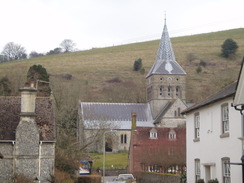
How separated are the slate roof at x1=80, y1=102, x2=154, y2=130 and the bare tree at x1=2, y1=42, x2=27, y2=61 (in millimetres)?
78999

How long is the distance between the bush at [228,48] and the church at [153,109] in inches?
2059

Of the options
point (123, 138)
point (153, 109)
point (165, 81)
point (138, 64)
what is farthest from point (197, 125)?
point (138, 64)

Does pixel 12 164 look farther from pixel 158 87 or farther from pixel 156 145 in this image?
pixel 158 87

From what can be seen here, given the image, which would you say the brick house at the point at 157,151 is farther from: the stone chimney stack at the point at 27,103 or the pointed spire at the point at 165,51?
the pointed spire at the point at 165,51

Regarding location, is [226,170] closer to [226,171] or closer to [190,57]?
[226,171]

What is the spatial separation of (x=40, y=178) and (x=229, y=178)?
39.4ft

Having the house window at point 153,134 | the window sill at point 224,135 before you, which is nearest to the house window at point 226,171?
the window sill at point 224,135

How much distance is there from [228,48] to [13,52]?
68.1 meters

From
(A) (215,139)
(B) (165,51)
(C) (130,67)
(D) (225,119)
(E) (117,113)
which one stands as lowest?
(A) (215,139)

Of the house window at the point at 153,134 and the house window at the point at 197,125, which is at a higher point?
the house window at the point at 153,134

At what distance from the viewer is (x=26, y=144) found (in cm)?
3375

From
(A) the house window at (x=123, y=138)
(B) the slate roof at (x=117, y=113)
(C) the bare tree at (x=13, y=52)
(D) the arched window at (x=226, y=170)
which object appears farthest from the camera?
(C) the bare tree at (x=13, y=52)

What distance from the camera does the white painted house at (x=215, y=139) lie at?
81.4ft

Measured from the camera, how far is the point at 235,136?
24.7 m
